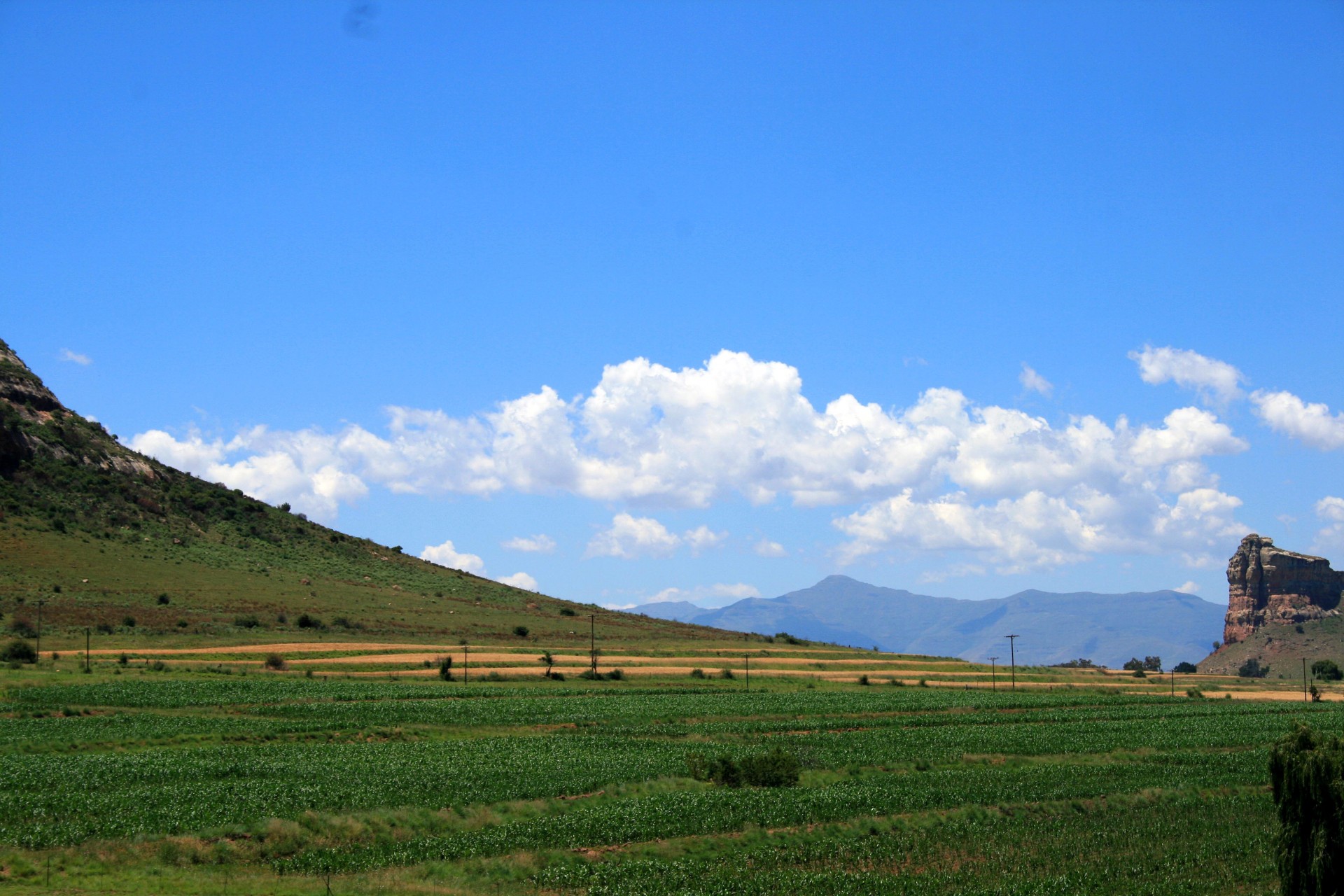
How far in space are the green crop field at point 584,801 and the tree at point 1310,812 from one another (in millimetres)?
4956

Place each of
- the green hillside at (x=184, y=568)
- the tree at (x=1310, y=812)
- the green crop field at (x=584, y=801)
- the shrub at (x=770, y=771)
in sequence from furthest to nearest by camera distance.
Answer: the green hillside at (x=184, y=568)
the shrub at (x=770, y=771)
the green crop field at (x=584, y=801)
the tree at (x=1310, y=812)

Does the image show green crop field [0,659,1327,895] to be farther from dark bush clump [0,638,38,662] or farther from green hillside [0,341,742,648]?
green hillside [0,341,742,648]

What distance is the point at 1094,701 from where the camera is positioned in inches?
3103

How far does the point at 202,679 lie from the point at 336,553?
307 feet

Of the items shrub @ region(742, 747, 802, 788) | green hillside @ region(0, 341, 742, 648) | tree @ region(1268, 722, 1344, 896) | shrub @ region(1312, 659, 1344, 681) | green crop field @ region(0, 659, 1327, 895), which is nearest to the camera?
tree @ region(1268, 722, 1344, 896)

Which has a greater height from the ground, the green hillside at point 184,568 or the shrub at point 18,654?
the green hillside at point 184,568

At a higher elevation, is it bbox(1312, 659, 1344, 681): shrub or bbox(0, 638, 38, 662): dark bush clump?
bbox(0, 638, 38, 662): dark bush clump

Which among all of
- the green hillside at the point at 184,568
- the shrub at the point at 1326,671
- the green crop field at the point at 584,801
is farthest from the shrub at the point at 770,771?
the shrub at the point at 1326,671

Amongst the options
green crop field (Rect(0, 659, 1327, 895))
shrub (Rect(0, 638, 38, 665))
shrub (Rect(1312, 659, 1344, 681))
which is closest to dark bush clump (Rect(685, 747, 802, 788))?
green crop field (Rect(0, 659, 1327, 895))

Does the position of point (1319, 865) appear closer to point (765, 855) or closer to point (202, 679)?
point (765, 855)

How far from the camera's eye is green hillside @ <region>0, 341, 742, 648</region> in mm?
99625

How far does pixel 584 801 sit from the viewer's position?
34969 millimetres

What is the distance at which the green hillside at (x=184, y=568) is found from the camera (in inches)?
3922

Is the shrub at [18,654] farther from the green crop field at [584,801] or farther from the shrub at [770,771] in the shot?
the shrub at [770,771]
